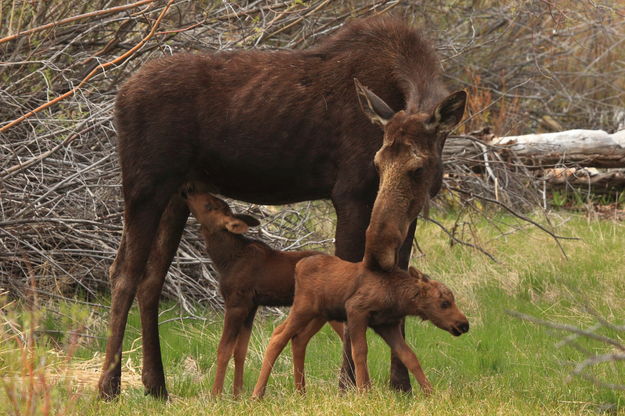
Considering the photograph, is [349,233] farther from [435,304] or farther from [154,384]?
[154,384]

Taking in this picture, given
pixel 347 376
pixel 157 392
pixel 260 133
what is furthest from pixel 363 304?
pixel 157 392

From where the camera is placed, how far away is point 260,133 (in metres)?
6.07

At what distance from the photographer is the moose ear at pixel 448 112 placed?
523 cm

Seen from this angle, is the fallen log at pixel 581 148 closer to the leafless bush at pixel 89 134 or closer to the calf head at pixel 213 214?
the leafless bush at pixel 89 134

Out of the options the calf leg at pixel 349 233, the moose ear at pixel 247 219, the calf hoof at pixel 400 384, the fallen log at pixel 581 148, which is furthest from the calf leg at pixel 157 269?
the fallen log at pixel 581 148

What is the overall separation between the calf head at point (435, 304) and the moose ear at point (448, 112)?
0.75 meters

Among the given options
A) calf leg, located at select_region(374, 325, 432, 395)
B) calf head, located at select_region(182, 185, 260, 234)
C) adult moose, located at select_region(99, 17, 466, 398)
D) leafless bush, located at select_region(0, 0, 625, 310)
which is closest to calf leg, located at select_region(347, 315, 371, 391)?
calf leg, located at select_region(374, 325, 432, 395)

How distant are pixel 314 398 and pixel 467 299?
3.02 metres

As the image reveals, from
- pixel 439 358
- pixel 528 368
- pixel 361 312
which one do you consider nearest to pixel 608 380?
pixel 528 368

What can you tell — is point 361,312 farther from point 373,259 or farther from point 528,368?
point 528,368

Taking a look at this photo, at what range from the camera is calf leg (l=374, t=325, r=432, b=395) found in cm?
533

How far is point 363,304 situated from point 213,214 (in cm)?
123

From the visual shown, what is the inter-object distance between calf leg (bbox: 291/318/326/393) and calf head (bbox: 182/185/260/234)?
0.68m

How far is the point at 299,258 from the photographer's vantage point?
19.3 ft
